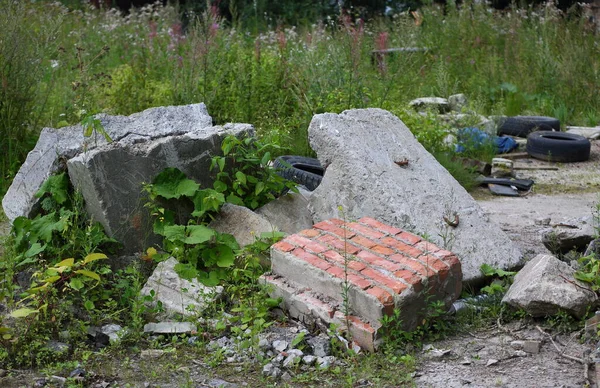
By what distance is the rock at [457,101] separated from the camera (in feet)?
34.4

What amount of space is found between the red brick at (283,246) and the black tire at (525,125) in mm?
5622

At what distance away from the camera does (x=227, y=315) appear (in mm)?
4430

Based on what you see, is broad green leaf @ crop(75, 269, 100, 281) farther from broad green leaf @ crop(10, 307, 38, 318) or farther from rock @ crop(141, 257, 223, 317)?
broad green leaf @ crop(10, 307, 38, 318)

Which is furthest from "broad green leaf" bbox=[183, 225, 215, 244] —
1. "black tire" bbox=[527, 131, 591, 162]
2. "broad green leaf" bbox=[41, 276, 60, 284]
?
"black tire" bbox=[527, 131, 591, 162]

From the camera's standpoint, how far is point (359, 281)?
419 cm

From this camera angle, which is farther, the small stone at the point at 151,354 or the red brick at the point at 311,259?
the red brick at the point at 311,259

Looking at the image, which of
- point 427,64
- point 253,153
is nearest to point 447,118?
point 427,64

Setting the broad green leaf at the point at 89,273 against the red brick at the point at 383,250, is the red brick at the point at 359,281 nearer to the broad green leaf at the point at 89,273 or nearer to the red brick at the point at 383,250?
the red brick at the point at 383,250

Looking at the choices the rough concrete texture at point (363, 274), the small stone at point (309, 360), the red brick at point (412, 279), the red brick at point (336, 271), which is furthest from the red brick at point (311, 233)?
the small stone at point (309, 360)

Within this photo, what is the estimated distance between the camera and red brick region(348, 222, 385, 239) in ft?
15.5

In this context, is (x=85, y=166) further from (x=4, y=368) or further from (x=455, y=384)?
(x=455, y=384)

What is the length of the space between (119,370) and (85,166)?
56.2 inches

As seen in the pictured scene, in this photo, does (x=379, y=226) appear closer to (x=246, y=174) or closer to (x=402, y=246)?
(x=402, y=246)

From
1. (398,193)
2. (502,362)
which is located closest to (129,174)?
(398,193)
